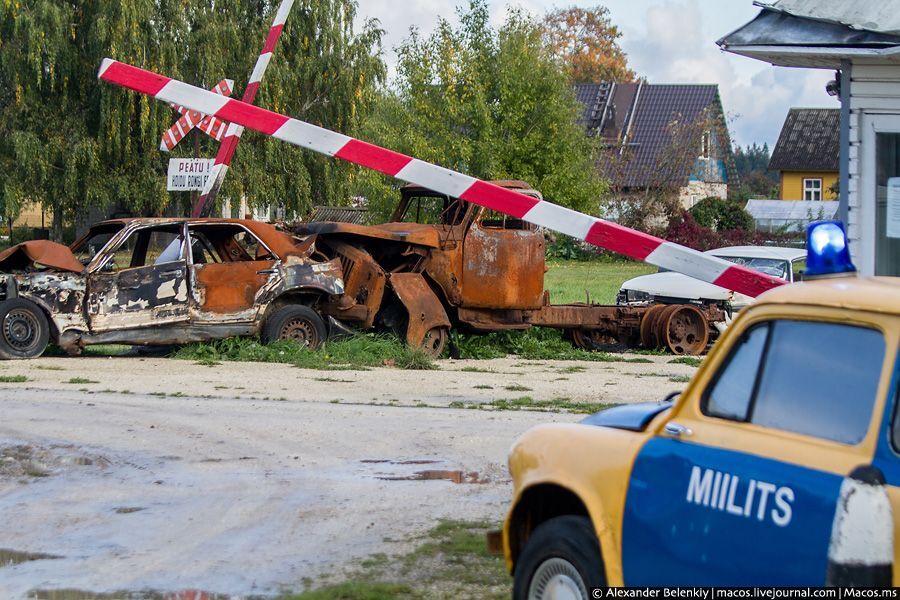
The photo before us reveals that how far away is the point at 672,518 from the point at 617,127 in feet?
205

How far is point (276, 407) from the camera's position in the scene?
11.5 m

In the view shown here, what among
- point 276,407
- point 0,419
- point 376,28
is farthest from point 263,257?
point 376,28

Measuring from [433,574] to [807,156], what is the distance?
7380cm

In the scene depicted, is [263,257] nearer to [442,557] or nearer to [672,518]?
[442,557]

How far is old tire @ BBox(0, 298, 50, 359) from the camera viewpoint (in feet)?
47.1

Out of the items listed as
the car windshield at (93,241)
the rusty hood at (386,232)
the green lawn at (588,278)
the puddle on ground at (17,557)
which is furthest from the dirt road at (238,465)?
the green lawn at (588,278)

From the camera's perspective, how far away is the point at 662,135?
205 ft

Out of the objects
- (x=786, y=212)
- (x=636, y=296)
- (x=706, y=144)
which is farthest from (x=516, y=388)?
(x=786, y=212)

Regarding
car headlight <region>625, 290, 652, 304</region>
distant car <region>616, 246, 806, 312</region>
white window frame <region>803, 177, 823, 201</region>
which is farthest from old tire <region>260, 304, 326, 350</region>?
white window frame <region>803, 177, 823, 201</region>

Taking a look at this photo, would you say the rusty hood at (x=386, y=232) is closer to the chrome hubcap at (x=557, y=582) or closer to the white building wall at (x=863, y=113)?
the white building wall at (x=863, y=113)

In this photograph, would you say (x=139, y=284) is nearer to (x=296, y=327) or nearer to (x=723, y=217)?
(x=296, y=327)

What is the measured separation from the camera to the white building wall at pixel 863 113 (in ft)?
34.5

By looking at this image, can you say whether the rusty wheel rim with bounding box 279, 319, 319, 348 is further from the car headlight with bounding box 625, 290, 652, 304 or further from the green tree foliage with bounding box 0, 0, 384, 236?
the green tree foliage with bounding box 0, 0, 384, 236

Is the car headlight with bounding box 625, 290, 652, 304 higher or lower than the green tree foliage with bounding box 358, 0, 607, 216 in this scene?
lower
